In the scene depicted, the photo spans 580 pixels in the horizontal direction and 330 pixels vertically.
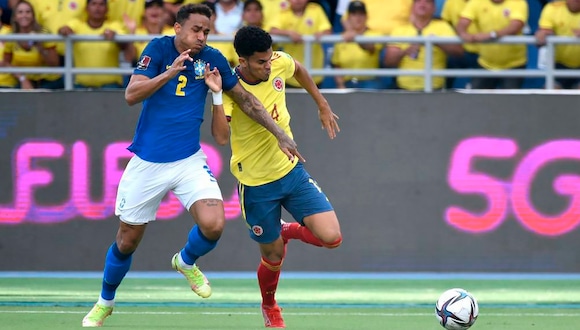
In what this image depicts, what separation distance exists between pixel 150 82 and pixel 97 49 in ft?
17.6

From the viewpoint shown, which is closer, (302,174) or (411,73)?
(302,174)

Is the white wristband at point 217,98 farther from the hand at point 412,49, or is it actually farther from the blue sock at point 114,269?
the hand at point 412,49

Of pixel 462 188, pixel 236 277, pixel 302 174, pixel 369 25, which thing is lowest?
pixel 236 277

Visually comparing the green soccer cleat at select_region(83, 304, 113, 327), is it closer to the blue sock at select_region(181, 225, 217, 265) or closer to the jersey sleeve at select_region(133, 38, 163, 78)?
the blue sock at select_region(181, 225, 217, 265)

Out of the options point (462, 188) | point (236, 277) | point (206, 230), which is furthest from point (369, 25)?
point (206, 230)

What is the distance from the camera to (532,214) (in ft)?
43.9

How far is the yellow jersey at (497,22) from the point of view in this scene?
13.5 meters

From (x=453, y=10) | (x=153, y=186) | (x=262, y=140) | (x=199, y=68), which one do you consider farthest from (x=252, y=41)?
(x=453, y=10)

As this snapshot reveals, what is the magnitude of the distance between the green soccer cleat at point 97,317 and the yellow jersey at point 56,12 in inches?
230

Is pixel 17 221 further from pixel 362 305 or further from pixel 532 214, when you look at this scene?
pixel 532 214

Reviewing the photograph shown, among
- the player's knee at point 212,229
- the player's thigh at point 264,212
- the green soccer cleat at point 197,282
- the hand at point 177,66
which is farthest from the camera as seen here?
the player's thigh at point 264,212

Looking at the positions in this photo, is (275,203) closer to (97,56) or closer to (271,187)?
(271,187)

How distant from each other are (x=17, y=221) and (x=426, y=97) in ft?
16.4

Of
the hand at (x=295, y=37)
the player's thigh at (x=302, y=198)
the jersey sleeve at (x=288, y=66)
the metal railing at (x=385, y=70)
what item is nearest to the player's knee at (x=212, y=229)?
the player's thigh at (x=302, y=198)
